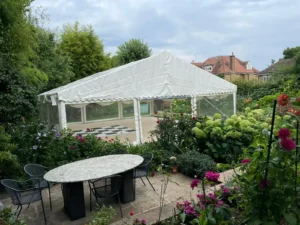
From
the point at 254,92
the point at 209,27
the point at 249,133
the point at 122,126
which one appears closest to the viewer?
the point at 249,133

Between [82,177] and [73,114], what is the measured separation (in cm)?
579

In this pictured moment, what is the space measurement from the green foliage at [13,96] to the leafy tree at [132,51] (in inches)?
483

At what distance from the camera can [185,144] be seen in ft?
18.6

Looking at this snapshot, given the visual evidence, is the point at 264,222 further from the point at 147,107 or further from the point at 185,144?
the point at 147,107

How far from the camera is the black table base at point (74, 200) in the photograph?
126 inches

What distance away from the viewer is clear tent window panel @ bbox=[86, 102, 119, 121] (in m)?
9.58

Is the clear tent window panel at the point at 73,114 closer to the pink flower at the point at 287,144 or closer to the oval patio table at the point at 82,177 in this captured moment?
the oval patio table at the point at 82,177

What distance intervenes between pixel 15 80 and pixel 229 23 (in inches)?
259

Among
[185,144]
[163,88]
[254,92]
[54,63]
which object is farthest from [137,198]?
[254,92]

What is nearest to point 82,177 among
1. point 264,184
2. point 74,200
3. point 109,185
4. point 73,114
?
point 74,200

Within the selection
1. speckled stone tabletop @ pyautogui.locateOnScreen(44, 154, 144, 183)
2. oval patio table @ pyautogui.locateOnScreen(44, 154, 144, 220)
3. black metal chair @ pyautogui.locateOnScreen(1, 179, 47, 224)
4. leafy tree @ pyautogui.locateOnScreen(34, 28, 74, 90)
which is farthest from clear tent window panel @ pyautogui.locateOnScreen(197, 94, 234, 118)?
leafy tree @ pyautogui.locateOnScreen(34, 28, 74, 90)

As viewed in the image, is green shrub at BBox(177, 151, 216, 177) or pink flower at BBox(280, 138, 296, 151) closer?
pink flower at BBox(280, 138, 296, 151)

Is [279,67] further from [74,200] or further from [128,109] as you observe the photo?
[74,200]

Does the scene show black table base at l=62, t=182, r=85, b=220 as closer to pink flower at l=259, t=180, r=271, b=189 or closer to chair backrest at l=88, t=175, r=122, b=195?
chair backrest at l=88, t=175, r=122, b=195
